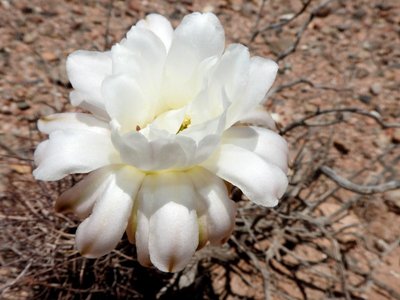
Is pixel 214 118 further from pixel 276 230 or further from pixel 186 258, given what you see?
pixel 276 230

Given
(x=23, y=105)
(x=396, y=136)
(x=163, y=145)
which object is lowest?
(x=23, y=105)

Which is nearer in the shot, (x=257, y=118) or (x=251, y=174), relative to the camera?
(x=251, y=174)

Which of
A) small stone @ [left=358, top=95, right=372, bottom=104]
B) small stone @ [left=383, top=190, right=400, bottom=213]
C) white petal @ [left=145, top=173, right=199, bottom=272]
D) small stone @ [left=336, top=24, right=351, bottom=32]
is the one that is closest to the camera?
white petal @ [left=145, top=173, right=199, bottom=272]

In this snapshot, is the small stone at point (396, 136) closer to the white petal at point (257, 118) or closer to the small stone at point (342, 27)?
the small stone at point (342, 27)

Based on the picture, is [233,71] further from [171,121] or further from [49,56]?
[49,56]

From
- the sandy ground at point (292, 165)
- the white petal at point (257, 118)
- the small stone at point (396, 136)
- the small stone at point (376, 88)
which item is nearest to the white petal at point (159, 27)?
the white petal at point (257, 118)

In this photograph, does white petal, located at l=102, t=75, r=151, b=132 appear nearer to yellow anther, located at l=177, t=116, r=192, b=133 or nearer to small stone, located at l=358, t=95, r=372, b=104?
yellow anther, located at l=177, t=116, r=192, b=133

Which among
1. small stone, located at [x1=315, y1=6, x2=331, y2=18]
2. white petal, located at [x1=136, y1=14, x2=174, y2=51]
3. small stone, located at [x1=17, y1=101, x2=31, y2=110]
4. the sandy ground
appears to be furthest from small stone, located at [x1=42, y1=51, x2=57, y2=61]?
small stone, located at [x1=315, y1=6, x2=331, y2=18]

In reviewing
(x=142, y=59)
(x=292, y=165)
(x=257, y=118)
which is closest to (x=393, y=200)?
(x=292, y=165)
